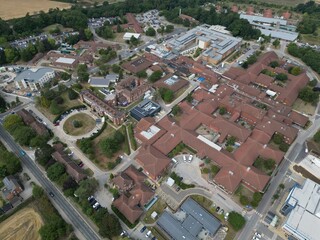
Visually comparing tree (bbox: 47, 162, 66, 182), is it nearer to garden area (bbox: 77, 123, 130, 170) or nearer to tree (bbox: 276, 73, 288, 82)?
garden area (bbox: 77, 123, 130, 170)

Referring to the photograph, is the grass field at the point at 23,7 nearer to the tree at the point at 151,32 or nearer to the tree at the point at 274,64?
the tree at the point at 151,32

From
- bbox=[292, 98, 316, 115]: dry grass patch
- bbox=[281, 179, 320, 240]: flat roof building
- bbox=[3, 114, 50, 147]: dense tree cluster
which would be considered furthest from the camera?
bbox=[292, 98, 316, 115]: dry grass patch

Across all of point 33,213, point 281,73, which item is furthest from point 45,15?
point 281,73

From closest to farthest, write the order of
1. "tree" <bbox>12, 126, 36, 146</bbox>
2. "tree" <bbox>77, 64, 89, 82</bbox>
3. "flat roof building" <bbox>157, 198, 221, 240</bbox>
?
1. "flat roof building" <bbox>157, 198, 221, 240</bbox>
2. "tree" <bbox>12, 126, 36, 146</bbox>
3. "tree" <bbox>77, 64, 89, 82</bbox>

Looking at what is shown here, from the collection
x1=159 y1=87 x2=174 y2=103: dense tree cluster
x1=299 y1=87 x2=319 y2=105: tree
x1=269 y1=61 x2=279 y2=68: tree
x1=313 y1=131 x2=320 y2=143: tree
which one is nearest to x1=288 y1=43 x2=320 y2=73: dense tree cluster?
x1=269 y1=61 x2=279 y2=68: tree

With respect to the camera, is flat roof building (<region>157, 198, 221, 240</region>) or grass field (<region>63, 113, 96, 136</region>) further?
grass field (<region>63, 113, 96, 136</region>)

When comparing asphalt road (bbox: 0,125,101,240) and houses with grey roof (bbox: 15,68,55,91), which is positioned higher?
houses with grey roof (bbox: 15,68,55,91)

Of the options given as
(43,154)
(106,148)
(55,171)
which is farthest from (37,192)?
(106,148)

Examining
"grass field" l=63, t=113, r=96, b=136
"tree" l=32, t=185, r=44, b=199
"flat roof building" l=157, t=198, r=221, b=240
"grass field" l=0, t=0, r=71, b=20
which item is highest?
"grass field" l=0, t=0, r=71, b=20

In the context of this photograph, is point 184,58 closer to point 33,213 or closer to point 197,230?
point 197,230
